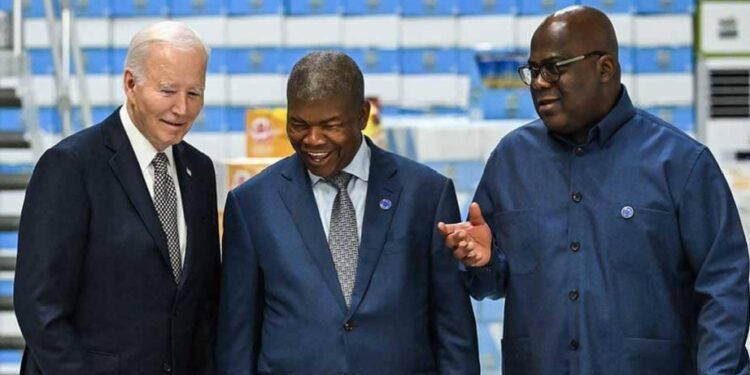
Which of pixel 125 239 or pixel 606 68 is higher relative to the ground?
pixel 606 68

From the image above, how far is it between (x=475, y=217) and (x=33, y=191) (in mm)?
995

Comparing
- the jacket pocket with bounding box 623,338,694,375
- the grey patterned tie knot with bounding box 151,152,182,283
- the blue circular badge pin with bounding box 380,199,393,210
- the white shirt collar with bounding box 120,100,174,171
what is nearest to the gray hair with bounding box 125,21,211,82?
the white shirt collar with bounding box 120,100,174,171

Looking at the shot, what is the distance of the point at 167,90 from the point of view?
2.84 m

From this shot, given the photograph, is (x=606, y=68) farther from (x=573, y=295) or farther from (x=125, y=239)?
(x=125, y=239)

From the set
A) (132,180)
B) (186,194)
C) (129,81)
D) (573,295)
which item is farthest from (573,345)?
(129,81)

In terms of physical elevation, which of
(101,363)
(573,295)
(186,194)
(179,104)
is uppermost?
(179,104)

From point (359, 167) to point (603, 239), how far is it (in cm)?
60

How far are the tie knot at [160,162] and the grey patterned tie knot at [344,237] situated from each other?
39 cm

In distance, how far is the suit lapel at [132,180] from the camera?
9.31 ft

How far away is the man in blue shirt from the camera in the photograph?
282 cm

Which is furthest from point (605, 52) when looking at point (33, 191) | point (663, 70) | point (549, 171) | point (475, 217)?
point (663, 70)

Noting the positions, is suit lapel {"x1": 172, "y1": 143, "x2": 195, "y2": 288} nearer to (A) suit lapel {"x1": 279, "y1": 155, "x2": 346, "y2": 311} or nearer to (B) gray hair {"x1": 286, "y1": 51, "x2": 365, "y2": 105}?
(A) suit lapel {"x1": 279, "y1": 155, "x2": 346, "y2": 311}

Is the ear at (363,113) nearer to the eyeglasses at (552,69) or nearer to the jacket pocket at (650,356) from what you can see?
the eyeglasses at (552,69)

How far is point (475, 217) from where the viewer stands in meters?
2.85
